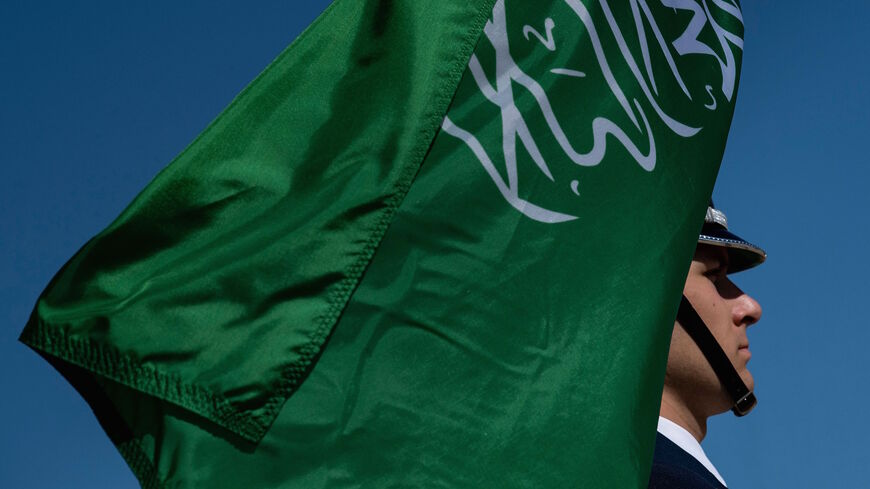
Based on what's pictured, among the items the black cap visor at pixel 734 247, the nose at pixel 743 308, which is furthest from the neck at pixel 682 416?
the black cap visor at pixel 734 247

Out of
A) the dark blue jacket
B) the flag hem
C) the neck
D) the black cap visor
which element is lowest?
the flag hem

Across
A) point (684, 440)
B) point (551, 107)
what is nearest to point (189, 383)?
point (551, 107)

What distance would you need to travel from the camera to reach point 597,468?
2.12 meters

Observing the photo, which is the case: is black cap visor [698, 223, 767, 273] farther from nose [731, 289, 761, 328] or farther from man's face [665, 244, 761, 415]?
nose [731, 289, 761, 328]

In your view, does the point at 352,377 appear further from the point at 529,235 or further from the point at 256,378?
the point at 529,235

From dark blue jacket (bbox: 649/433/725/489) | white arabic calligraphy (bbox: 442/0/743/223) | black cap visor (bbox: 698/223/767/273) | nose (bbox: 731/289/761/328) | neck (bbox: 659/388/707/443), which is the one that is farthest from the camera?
black cap visor (bbox: 698/223/767/273)

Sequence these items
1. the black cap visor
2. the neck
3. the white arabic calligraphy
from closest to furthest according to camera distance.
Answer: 1. the white arabic calligraphy
2. the neck
3. the black cap visor

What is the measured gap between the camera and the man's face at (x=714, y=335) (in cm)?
357

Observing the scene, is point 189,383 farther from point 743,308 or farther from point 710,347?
point 743,308

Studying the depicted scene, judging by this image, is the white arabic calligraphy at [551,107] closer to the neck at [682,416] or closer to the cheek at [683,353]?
the cheek at [683,353]

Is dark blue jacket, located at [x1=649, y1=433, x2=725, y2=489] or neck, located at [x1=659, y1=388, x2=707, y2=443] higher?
neck, located at [x1=659, y1=388, x2=707, y2=443]

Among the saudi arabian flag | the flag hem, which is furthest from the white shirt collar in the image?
the flag hem

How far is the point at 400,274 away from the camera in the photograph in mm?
2053

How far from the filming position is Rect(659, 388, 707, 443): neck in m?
3.54
